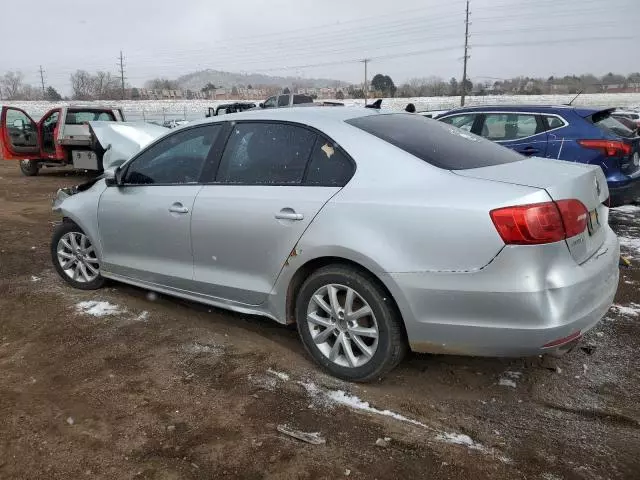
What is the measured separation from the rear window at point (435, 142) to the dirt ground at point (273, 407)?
1295 millimetres

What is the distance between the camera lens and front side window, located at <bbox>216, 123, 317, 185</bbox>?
3.30 meters

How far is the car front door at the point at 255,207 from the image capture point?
10.4 feet

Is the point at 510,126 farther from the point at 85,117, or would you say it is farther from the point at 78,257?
the point at 85,117

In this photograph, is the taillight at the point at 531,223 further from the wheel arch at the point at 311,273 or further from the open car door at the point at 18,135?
the open car door at the point at 18,135

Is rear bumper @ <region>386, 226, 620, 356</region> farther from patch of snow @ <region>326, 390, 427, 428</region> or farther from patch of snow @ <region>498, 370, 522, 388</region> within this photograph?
patch of snow @ <region>498, 370, 522, 388</region>

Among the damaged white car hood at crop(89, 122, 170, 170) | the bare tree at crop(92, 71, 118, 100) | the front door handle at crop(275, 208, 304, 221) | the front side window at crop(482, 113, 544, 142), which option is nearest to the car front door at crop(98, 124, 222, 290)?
the front door handle at crop(275, 208, 304, 221)

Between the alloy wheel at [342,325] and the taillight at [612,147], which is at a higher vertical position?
the taillight at [612,147]

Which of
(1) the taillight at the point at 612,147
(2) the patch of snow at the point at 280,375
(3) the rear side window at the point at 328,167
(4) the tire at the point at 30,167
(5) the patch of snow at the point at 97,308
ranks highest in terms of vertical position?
(3) the rear side window at the point at 328,167

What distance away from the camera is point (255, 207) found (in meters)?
3.33

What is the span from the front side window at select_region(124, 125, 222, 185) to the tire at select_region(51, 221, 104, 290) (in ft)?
3.02

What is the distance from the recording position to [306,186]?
3.18 metres

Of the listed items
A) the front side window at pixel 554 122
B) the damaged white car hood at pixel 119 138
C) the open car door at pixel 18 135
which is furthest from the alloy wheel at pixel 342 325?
the open car door at pixel 18 135

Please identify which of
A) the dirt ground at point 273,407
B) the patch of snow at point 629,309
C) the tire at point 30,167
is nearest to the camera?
the dirt ground at point 273,407

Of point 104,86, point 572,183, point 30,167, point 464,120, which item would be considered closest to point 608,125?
point 464,120
